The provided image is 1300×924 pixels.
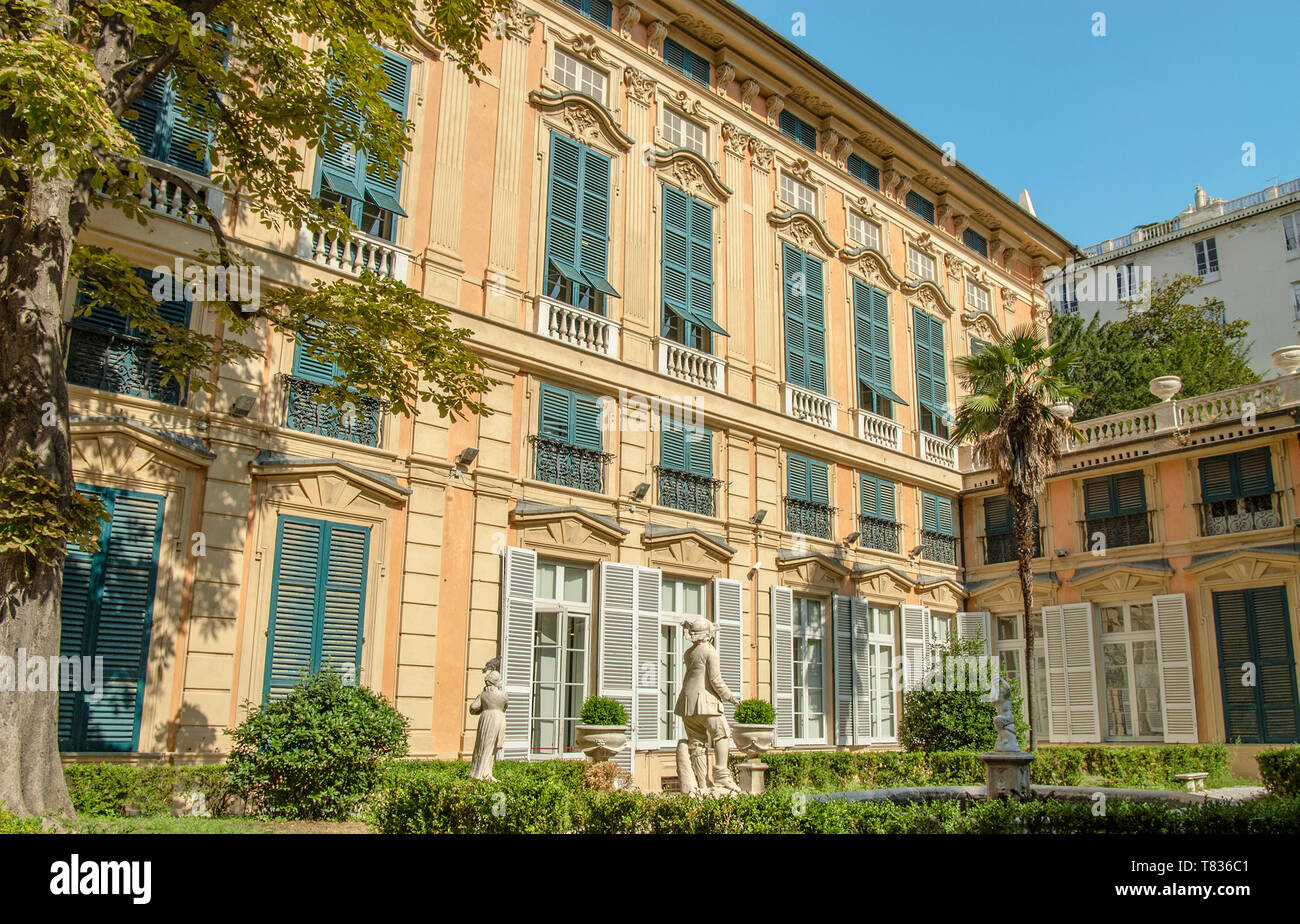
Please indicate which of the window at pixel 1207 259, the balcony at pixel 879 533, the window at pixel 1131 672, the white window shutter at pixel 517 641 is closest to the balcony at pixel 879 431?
the balcony at pixel 879 533

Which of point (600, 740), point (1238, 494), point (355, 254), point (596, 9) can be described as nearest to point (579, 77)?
point (596, 9)

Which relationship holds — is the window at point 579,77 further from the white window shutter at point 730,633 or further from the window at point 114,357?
the white window shutter at point 730,633

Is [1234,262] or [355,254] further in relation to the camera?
[1234,262]

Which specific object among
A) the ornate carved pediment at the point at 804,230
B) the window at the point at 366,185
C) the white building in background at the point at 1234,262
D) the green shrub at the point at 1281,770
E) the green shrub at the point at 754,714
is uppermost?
the white building in background at the point at 1234,262

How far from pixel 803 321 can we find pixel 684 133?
441 centimetres

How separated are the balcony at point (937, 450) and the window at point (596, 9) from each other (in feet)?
37.3

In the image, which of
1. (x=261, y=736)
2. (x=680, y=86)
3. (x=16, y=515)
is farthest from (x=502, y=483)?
(x=680, y=86)

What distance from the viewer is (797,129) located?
70.8 feet

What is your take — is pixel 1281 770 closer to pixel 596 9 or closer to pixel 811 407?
pixel 811 407

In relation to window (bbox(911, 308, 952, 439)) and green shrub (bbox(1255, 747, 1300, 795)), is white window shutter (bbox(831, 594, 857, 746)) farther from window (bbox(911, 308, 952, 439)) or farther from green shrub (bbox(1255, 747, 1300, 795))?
green shrub (bbox(1255, 747, 1300, 795))

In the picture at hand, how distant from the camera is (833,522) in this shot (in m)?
20.2

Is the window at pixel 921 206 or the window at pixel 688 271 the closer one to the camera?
the window at pixel 688 271

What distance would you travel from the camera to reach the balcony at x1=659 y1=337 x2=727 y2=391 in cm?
1739

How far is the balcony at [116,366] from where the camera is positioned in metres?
11.1
